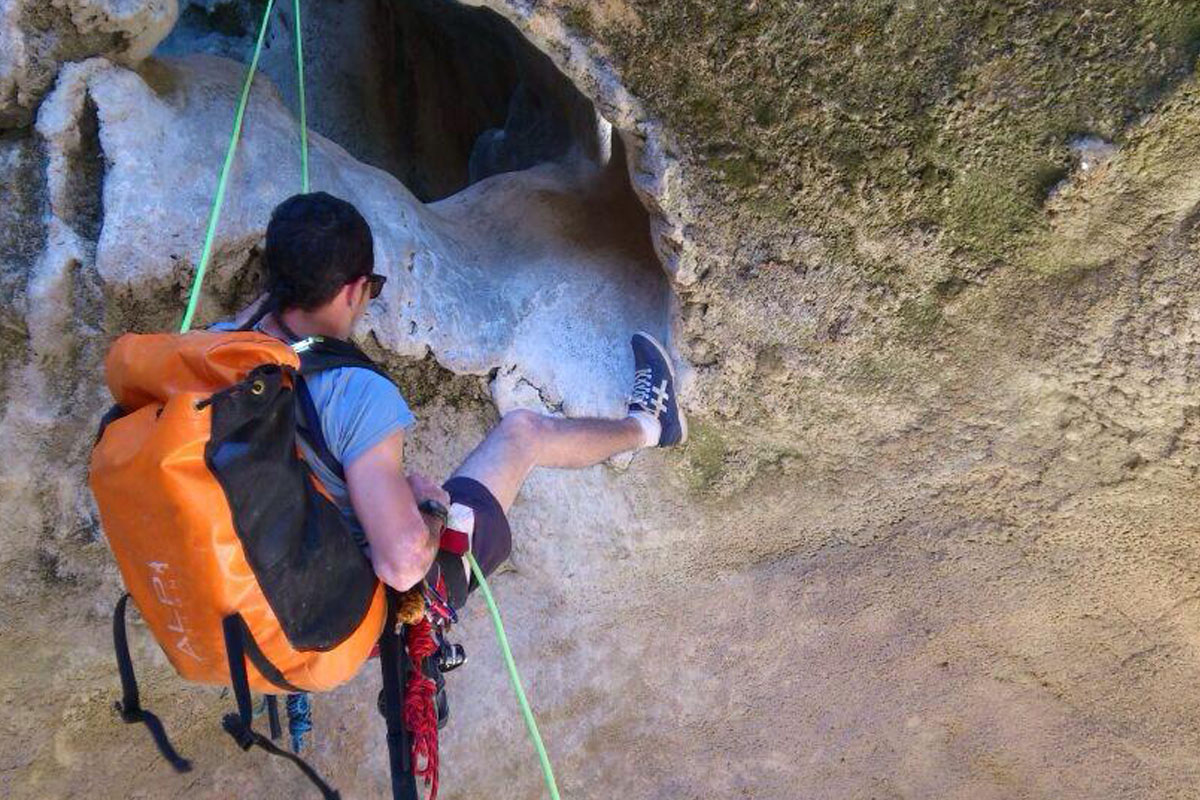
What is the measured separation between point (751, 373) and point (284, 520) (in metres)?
1.16

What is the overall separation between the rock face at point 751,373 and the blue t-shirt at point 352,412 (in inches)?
23.8

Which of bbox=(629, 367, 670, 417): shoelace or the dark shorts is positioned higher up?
bbox=(629, 367, 670, 417): shoelace

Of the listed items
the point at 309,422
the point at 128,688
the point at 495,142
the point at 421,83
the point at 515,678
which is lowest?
the point at 128,688

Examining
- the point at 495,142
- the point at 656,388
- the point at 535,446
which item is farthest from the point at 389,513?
the point at 495,142

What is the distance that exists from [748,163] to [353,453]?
974 mm

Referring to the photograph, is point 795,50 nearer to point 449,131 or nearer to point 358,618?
point 358,618

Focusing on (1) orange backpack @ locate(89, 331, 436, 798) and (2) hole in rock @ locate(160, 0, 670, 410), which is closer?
(1) orange backpack @ locate(89, 331, 436, 798)

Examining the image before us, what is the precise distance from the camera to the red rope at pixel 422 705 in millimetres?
1685

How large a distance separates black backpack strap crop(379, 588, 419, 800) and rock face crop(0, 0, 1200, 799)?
0.69 metres

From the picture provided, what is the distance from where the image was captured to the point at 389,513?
1.56 meters

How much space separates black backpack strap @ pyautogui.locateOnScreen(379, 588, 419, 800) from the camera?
1690 millimetres

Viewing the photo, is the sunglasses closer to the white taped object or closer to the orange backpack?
the orange backpack

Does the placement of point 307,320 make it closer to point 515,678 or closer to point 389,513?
point 389,513

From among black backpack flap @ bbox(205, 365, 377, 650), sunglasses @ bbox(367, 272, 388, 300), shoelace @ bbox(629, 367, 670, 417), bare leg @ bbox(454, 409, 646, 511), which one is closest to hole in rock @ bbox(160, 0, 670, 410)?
shoelace @ bbox(629, 367, 670, 417)
